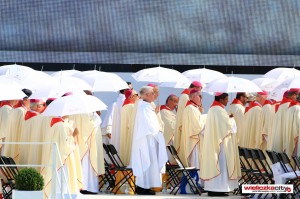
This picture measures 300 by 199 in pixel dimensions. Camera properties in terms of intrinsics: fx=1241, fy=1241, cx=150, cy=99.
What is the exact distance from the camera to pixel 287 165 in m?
19.6

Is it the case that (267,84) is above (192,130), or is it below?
above

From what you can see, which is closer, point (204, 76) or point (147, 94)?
point (147, 94)

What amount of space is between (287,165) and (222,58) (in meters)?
12.9

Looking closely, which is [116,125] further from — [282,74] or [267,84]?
[282,74]

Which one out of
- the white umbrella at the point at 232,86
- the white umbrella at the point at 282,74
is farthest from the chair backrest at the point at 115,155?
the white umbrella at the point at 282,74

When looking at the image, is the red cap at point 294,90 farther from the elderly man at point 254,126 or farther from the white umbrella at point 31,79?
the white umbrella at point 31,79

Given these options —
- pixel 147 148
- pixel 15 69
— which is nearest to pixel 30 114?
pixel 147 148

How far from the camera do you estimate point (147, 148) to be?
66.8 feet

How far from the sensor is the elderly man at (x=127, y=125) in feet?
73.5

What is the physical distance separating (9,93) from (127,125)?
3376 millimetres

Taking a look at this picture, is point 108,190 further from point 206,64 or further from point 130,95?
point 206,64

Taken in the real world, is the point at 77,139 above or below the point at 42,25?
below

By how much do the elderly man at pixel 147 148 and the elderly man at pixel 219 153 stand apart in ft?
2.60

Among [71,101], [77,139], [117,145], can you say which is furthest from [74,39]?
[71,101]
